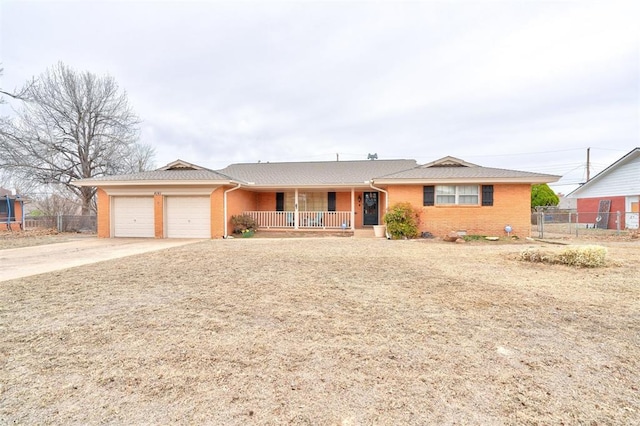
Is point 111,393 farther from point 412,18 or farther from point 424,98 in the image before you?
point 424,98

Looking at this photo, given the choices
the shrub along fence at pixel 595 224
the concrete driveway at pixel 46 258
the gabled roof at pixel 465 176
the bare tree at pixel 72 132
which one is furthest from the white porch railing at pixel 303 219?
the bare tree at pixel 72 132

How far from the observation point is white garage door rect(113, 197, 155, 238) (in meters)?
14.0

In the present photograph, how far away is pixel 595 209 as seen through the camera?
64.4 ft

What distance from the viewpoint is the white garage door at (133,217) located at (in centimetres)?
1396

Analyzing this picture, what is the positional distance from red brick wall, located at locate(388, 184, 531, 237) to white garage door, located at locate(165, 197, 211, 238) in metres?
8.37

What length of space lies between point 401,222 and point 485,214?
3.65 m

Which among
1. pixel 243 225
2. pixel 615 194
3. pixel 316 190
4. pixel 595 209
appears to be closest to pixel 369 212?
pixel 316 190

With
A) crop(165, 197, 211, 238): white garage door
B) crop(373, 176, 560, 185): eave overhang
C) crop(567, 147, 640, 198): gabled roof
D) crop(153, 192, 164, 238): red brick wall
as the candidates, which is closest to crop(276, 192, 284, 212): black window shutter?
crop(165, 197, 211, 238): white garage door

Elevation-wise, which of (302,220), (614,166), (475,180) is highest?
(614,166)

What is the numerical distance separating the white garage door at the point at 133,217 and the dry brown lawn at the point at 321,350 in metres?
8.89

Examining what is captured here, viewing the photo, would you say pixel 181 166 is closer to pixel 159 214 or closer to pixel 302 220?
pixel 159 214

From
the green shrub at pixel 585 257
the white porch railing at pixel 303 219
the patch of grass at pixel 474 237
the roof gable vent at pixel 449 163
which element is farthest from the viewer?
the white porch railing at pixel 303 219

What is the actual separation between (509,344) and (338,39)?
13.2 meters

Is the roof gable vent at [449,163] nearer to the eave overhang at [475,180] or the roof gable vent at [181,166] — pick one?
the eave overhang at [475,180]
